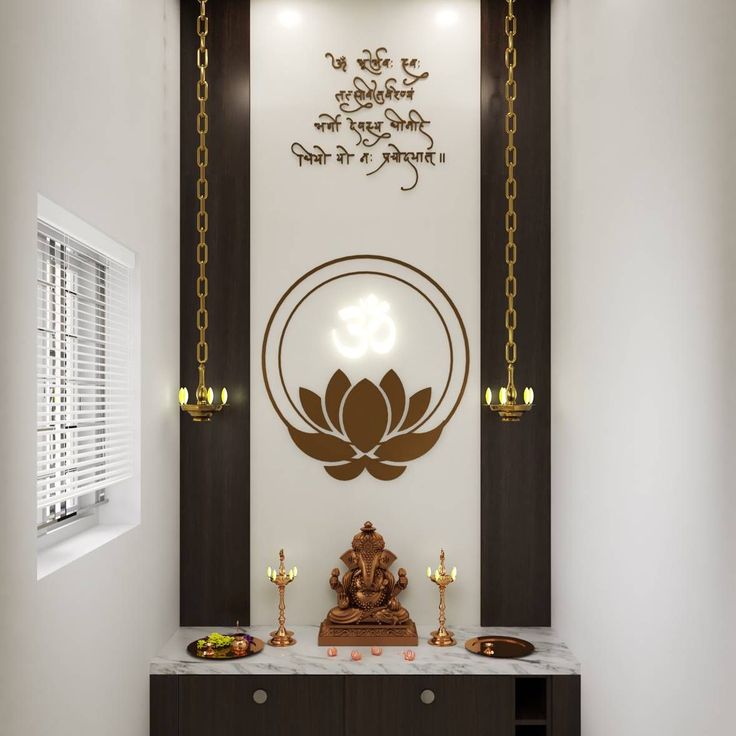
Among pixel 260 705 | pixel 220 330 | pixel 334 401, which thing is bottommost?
pixel 260 705

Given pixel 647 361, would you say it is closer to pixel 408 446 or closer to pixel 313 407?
pixel 408 446

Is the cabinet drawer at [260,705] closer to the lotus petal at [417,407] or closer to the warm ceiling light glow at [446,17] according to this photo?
the lotus petal at [417,407]

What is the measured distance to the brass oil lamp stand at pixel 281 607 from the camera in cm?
295

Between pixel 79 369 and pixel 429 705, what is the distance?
1663 millimetres

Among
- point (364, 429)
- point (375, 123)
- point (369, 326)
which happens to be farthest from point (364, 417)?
point (375, 123)

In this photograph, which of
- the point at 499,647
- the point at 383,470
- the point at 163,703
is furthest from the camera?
the point at 383,470

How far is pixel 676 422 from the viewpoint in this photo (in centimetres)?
195

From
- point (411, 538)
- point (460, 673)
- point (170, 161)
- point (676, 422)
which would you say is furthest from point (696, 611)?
point (170, 161)

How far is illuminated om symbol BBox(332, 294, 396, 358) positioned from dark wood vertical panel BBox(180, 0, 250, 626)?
16.4 inches

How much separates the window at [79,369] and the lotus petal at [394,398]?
1.05 meters

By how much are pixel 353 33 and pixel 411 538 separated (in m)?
2.10

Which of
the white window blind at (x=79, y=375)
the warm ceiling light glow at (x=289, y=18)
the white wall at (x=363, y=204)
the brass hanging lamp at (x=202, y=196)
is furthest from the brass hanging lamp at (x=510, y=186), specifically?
the white window blind at (x=79, y=375)

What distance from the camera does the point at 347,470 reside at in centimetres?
319

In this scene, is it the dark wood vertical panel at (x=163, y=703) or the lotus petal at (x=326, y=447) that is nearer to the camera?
the dark wood vertical panel at (x=163, y=703)
